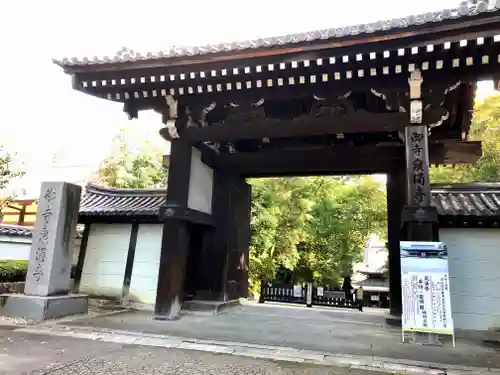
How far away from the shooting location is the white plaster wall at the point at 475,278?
693 cm

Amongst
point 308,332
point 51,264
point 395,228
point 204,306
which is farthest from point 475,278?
point 51,264

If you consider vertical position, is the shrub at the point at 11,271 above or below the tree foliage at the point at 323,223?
below

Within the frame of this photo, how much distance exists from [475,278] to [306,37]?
545 cm

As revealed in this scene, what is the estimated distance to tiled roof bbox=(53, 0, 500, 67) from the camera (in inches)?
196

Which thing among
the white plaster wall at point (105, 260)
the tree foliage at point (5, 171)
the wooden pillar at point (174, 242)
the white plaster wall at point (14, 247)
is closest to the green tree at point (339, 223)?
the white plaster wall at point (105, 260)

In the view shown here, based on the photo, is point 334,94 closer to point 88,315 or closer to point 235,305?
point 235,305

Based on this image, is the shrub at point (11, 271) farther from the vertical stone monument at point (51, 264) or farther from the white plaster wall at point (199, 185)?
the white plaster wall at point (199, 185)

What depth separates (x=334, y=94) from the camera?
6.48 m

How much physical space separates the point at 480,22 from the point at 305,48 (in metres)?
2.32

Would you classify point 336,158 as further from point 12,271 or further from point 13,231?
point 13,231

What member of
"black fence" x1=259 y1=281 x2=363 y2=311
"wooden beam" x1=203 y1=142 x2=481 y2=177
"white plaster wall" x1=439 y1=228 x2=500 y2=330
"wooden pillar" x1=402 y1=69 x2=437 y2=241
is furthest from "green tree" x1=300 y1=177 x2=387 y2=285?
"wooden pillar" x1=402 y1=69 x2=437 y2=241

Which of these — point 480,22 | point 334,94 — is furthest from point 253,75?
point 480,22

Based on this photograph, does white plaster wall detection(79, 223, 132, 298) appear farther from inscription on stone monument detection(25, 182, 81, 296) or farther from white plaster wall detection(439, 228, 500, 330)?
white plaster wall detection(439, 228, 500, 330)

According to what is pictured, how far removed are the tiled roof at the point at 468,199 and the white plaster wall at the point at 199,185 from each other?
478 centimetres
